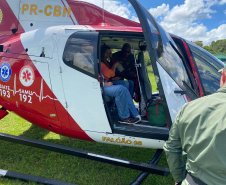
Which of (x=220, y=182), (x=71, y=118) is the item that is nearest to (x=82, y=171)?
(x=71, y=118)

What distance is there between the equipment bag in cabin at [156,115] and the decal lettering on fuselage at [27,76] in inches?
63.0

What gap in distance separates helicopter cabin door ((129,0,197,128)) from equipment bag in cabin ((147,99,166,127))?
46cm

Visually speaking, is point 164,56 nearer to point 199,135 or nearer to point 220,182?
point 199,135

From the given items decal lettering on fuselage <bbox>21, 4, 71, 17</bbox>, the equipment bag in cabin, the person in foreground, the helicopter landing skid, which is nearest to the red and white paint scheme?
the equipment bag in cabin

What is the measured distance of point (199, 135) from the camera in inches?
46.2

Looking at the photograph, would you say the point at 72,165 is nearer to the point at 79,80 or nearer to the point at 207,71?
the point at 79,80

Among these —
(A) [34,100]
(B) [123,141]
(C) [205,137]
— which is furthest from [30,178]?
(C) [205,137]

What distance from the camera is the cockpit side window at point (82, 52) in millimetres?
2590

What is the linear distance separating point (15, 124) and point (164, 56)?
381cm

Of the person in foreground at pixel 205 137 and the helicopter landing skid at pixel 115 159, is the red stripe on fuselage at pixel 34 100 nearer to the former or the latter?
the helicopter landing skid at pixel 115 159

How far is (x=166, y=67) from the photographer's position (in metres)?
2.16

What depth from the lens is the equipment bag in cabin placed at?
273 centimetres

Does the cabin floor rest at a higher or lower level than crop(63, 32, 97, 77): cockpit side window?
lower

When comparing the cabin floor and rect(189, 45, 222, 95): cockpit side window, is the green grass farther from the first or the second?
rect(189, 45, 222, 95): cockpit side window
